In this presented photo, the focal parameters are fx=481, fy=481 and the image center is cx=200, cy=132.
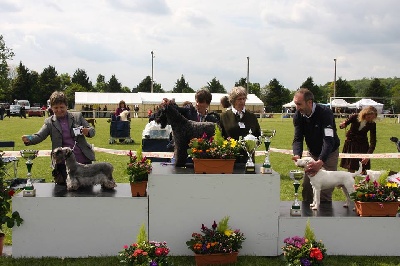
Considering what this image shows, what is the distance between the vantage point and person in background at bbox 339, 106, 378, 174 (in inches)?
295

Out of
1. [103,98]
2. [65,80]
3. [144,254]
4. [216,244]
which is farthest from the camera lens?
→ [65,80]

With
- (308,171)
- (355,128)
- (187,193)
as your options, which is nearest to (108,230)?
(187,193)

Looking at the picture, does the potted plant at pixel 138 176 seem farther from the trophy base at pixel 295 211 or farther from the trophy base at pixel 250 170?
the trophy base at pixel 295 211

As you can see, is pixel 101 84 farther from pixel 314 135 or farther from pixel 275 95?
pixel 314 135

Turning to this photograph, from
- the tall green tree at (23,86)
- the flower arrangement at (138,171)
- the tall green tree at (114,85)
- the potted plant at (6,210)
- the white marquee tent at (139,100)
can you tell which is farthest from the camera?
the tall green tree at (114,85)

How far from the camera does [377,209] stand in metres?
4.39

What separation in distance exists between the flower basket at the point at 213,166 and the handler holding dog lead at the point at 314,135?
2.65ft

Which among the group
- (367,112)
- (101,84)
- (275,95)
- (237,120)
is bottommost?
(237,120)

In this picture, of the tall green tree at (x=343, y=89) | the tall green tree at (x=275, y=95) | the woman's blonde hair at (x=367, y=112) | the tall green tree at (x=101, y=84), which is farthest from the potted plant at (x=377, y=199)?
the tall green tree at (x=101, y=84)

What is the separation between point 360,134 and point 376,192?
140 inches

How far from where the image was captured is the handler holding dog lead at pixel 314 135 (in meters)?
4.65

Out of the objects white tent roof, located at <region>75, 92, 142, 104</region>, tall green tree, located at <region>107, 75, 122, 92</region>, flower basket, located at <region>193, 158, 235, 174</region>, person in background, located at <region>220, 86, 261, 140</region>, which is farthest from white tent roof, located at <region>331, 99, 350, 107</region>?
flower basket, located at <region>193, 158, 235, 174</region>

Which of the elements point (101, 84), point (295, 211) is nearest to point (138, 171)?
point (295, 211)

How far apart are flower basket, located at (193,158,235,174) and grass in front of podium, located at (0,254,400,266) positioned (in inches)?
31.3
